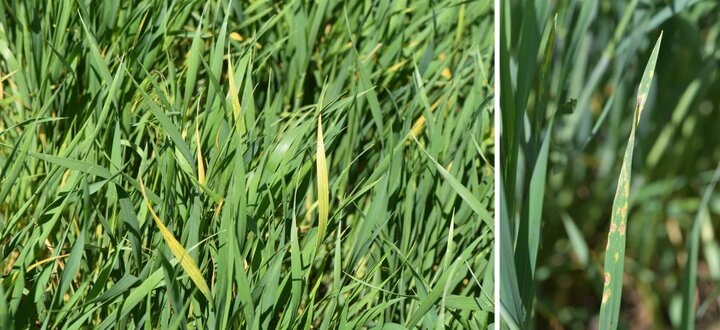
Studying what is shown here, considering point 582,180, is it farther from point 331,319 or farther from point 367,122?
point 331,319

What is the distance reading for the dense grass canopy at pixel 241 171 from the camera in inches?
25.9

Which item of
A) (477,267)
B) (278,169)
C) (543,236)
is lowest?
(543,236)

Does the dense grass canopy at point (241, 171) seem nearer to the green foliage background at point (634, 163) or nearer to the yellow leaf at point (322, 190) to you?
the yellow leaf at point (322, 190)

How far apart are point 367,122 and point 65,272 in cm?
36

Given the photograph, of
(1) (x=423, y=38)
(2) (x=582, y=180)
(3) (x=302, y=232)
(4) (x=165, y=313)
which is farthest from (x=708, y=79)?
(4) (x=165, y=313)

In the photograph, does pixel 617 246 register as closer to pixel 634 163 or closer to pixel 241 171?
pixel 241 171

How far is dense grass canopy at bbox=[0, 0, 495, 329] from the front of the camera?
0.66 m

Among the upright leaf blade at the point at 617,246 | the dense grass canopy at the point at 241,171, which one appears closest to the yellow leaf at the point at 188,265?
the dense grass canopy at the point at 241,171

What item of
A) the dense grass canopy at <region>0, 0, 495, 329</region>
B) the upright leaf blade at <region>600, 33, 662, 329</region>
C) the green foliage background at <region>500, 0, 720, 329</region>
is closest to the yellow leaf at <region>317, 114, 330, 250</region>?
the dense grass canopy at <region>0, 0, 495, 329</region>

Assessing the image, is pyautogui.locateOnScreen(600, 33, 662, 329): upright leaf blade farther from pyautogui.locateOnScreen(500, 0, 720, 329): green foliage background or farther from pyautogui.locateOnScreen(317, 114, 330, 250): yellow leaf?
pyautogui.locateOnScreen(500, 0, 720, 329): green foliage background

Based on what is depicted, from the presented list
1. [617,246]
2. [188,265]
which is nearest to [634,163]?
[617,246]

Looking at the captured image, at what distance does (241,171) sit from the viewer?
65 centimetres

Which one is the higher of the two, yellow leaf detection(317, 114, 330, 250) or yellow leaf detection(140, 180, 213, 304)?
yellow leaf detection(317, 114, 330, 250)

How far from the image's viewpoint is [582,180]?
114 cm
